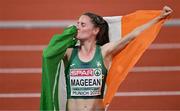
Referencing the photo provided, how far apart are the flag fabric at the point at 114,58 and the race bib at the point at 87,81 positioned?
0.24ft

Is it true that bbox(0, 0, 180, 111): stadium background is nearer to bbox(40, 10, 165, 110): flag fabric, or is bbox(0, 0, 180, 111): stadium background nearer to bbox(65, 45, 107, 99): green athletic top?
bbox(40, 10, 165, 110): flag fabric

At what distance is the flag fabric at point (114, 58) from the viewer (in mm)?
1724

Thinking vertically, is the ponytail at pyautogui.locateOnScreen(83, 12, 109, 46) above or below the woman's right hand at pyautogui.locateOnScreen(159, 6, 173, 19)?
below

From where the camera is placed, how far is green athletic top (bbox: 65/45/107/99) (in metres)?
1.74

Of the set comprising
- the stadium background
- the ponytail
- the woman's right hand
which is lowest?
the stadium background

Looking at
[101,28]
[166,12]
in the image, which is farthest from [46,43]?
[166,12]

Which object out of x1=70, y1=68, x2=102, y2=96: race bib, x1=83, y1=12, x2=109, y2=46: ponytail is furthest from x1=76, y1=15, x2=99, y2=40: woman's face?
x1=70, y1=68, x2=102, y2=96: race bib

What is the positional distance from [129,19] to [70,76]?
0.36 metres

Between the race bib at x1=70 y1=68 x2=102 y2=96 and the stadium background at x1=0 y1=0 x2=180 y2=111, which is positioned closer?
the race bib at x1=70 y1=68 x2=102 y2=96

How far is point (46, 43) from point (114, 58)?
89cm

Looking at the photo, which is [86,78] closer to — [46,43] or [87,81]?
[87,81]

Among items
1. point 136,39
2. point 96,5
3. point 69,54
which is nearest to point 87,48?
point 69,54

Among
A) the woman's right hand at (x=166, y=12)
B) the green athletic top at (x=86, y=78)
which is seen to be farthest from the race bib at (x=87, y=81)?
the woman's right hand at (x=166, y=12)

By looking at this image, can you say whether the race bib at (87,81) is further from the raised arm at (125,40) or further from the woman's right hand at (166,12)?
the woman's right hand at (166,12)
